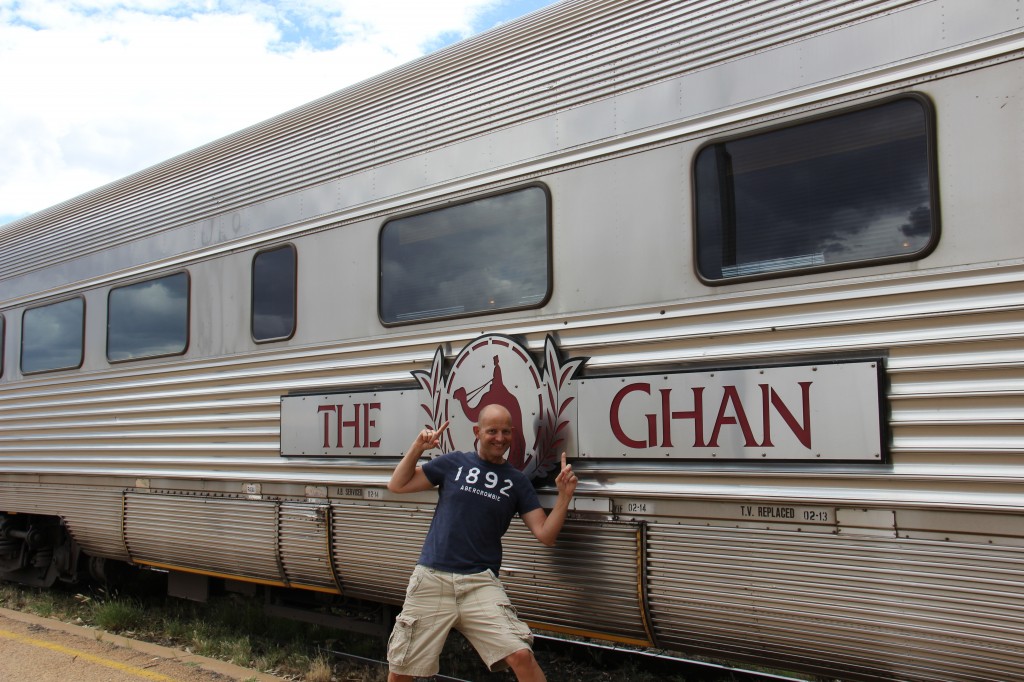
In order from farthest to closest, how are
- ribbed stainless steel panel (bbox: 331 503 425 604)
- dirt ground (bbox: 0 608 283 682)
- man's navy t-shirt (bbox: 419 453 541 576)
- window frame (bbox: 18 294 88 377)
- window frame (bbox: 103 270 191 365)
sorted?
1. window frame (bbox: 18 294 88 377)
2. window frame (bbox: 103 270 191 365)
3. dirt ground (bbox: 0 608 283 682)
4. ribbed stainless steel panel (bbox: 331 503 425 604)
5. man's navy t-shirt (bbox: 419 453 541 576)

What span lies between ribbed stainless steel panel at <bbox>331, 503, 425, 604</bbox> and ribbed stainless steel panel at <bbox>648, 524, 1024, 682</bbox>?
57.3 inches

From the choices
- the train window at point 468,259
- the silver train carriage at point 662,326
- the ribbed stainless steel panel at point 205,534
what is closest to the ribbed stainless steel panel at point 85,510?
the ribbed stainless steel panel at point 205,534

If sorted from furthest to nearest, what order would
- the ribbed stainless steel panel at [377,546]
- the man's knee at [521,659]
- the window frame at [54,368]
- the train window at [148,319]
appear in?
the window frame at [54,368]
the train window at [148,319]
the ribbed stainless steel panel at [377,546]
the man's knee at [521,659]

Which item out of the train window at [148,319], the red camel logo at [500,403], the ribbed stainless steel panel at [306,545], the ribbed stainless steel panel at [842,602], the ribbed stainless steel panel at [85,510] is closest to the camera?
the ribbed stainless steel panel at [842,602]

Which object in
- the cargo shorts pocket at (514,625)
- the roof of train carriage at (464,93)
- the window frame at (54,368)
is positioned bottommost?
the cargo shorts pocket at (514,625)

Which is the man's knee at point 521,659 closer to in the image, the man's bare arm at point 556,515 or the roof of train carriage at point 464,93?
the man's bare arm at point 556,515

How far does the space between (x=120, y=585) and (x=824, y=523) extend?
6060 millimetres

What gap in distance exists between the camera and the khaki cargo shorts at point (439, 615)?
386cm

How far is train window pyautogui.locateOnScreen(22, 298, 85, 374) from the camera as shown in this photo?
23.6ft

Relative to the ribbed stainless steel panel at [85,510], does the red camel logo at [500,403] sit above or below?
above

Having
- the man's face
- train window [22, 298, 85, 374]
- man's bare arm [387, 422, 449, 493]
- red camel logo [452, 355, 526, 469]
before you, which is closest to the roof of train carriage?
train window [22, 298, 85, 374]

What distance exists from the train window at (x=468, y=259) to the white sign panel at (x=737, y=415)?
679mm

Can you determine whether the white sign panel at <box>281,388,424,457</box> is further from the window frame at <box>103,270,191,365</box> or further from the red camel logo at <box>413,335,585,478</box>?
the window frame at <box>103,270,191,365</box>

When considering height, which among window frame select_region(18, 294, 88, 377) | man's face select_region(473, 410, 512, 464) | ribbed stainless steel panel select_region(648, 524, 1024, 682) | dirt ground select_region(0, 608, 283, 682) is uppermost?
window frame select_region(18, 294, 88, 377)
